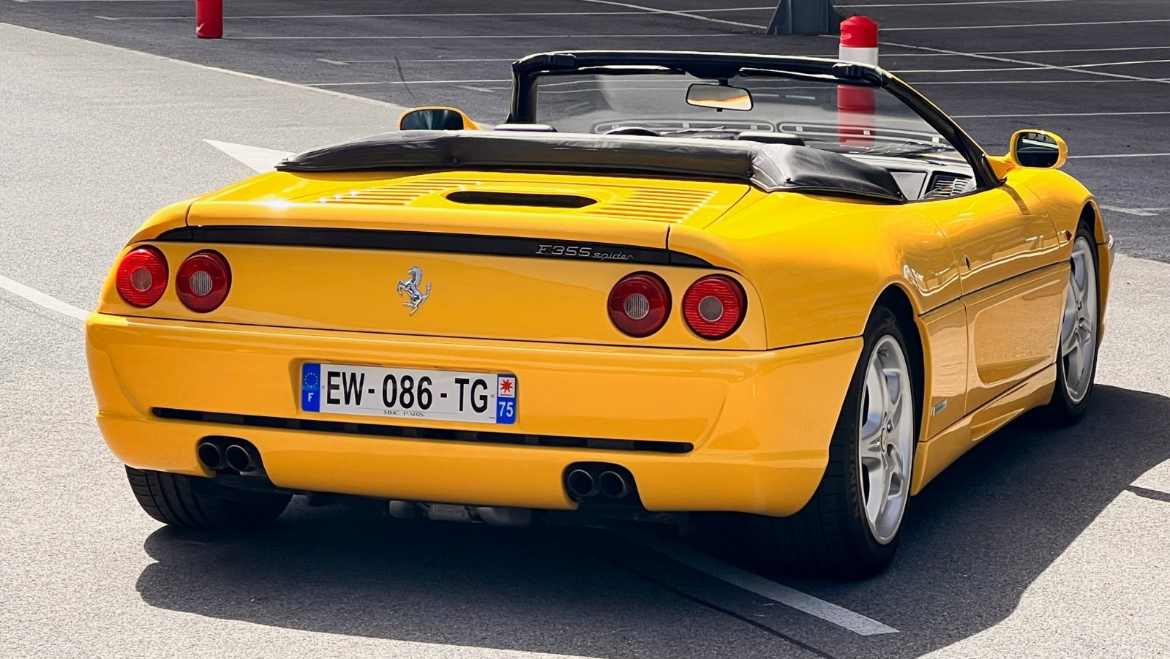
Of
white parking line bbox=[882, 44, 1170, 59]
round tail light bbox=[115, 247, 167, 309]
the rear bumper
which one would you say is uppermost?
round tail light bbox=[115, 247, 167, 309]

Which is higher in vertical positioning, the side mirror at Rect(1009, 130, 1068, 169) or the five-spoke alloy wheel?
the side mirror at Rect(1009, 130, 1068, 169)

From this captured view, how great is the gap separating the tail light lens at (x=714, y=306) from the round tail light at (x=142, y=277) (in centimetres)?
127

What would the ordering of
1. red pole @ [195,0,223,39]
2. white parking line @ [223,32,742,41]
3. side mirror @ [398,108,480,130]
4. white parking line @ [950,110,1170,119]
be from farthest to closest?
white parking line @ [223,32,742,41] < red pole @ [195,0,223,39] < white parking line @ [950,110,1170,119] < side mirror @ [398,108,480,130]

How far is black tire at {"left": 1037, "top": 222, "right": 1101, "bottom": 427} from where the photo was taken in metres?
6.46

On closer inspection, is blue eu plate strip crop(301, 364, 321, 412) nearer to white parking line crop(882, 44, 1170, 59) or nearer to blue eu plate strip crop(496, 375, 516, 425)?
blue eu plate strip crop(496, 375, 516, 425)

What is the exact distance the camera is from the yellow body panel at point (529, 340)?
4281 mm

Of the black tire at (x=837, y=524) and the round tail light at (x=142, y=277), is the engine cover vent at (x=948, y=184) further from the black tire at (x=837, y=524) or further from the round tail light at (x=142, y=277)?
the round tail light at (x=142, y=277)

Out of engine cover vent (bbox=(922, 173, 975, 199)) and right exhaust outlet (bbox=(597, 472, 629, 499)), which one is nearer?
right exhaust outlet (bbox=(597, 472, 629, 499))

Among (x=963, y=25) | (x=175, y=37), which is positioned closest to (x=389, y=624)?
(x=175, y=37)

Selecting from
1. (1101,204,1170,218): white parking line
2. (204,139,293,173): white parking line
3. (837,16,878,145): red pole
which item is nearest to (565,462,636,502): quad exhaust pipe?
(837,16,878,145): red pole

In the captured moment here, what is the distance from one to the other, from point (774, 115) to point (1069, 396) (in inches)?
60.0

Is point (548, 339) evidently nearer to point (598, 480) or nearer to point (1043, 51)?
point (598, 480)

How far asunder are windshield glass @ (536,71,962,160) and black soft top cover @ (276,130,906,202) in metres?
0.67

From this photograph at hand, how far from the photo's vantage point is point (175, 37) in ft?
74.6
